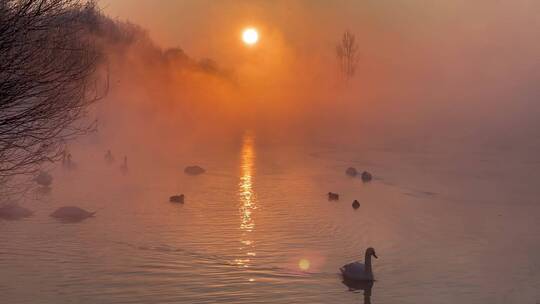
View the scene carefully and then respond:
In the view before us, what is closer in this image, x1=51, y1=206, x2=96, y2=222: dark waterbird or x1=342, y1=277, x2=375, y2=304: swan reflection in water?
x1=342, y1=277, x2=375, y2=304: swan reflection in water

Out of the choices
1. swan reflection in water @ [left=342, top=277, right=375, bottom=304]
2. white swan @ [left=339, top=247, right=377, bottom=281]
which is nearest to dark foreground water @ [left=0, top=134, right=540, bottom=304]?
swan reflection in water @ [left=342, top=277, right=375, bottom=304]

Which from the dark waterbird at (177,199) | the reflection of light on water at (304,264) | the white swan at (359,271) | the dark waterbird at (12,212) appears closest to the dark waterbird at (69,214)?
the dark waterbird at (12,212)

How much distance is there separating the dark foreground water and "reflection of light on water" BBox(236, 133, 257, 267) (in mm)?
80

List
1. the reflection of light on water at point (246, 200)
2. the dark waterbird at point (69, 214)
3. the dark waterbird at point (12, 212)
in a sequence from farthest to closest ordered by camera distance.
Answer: the dark waterbird at point (69, 214) < the dark waterbird at point (12, 212) < the reflection of light on water at point (246, 200)

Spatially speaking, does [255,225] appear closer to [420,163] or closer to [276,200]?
[276,200]

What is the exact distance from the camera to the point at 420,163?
5016 cm

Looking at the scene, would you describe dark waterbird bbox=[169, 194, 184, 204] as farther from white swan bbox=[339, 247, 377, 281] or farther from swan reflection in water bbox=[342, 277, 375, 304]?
swan reflection in water bbox=[342, 277, 375, 304]

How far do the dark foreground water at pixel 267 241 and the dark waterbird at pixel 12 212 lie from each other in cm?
50

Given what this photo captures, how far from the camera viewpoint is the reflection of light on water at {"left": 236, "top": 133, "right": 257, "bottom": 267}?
19.1 m

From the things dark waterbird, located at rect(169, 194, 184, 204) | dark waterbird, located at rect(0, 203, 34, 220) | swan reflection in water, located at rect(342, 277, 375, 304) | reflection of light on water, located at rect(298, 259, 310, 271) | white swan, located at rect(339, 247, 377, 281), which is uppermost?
dark waterbird, located at rect(169, 194, 184, 204)

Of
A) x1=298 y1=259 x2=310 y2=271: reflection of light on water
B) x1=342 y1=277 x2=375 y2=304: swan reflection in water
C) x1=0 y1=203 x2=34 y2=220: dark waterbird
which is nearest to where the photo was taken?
x1=342 y1=277 x2=375 y2=304: swan reflection in water

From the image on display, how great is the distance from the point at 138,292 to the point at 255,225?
824 cm

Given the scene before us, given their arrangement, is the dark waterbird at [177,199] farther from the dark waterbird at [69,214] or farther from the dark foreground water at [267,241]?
the dark waterbird at [69,214]

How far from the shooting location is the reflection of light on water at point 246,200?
19.1 m
